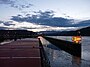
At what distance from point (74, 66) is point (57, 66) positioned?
8.99ft

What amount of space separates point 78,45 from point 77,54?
140cm

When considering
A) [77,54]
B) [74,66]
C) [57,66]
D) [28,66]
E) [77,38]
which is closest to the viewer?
[28,66]

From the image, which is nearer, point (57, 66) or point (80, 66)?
point (57, 66)

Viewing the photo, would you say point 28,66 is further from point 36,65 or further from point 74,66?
point 74,66

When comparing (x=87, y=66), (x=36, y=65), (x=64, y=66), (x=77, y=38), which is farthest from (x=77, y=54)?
(x=36, y=65)

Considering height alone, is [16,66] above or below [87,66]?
above

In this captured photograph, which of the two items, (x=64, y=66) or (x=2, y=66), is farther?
(x=64, y=66)

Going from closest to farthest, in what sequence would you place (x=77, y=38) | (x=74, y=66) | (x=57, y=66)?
(x=57, y=66) < (x=74, y=66) < (x=77, y=38)

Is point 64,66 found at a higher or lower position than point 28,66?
lower

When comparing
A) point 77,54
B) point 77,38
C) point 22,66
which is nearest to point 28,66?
point 22,66

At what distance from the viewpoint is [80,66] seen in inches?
1080

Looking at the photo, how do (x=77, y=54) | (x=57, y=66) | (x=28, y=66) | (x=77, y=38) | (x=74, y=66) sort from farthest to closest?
(x=77, y=38)
(x=77, y=54)
(x=74, y=66)
(x=57, y=66)
(x=28, y=66)

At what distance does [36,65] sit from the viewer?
41.1 ft

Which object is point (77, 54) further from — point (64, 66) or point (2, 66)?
point (2, 66)
